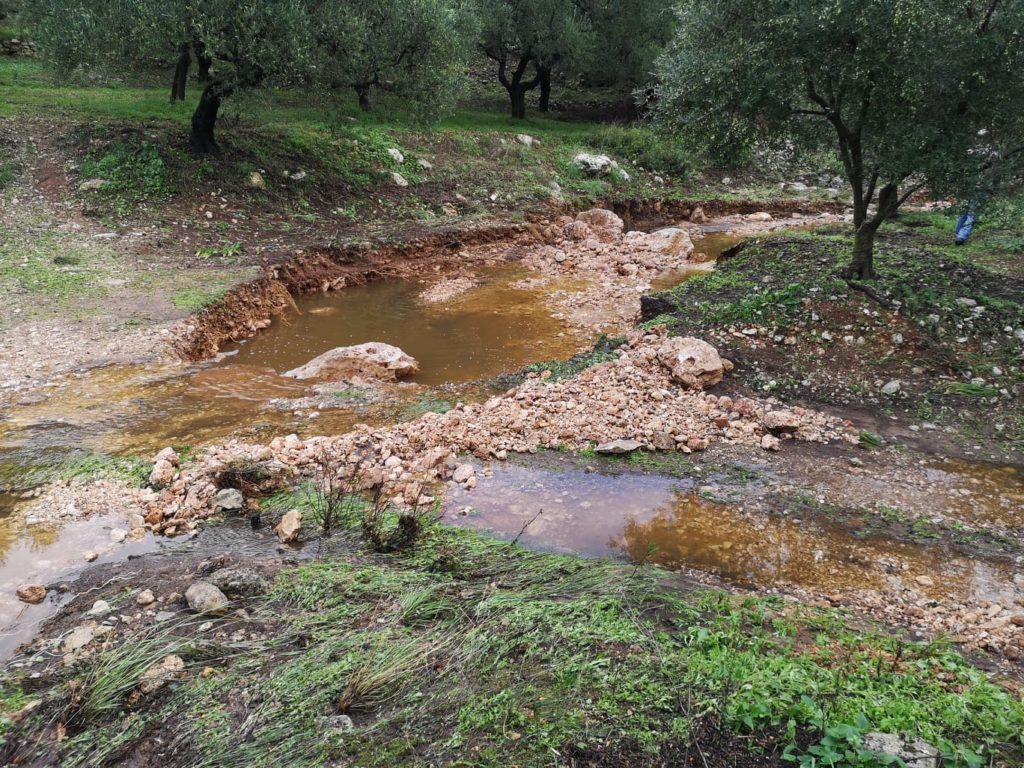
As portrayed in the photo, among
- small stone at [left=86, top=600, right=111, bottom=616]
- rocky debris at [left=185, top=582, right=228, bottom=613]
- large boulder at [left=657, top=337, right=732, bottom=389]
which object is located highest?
large boulder at [left=657, top=337, right=732, bottom=389]

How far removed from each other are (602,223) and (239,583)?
21.3m

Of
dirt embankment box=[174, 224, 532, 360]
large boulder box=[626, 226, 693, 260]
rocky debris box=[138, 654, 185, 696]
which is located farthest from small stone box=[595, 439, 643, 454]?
large boulder box=[626, 226, 693, 260]

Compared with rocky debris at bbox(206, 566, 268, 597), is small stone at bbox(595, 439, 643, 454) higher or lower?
higher

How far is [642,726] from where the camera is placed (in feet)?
14.1

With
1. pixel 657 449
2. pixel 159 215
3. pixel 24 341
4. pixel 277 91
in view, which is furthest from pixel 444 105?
pixel 657 449

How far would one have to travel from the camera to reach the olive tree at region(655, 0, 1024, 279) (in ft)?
34.3

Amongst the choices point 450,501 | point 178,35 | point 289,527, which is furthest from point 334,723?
point 178,35

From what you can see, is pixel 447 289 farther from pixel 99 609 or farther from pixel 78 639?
pixel 78 639

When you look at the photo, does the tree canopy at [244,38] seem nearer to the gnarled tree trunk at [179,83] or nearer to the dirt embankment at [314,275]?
the dirt embankment at [314,275]

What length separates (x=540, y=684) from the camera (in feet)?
15.4

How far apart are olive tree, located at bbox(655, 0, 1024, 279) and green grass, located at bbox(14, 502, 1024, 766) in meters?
9.19

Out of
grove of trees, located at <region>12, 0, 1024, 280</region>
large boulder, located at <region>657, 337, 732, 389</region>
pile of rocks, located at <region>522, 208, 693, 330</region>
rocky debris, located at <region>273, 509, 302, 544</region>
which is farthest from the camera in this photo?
pile of rocks, located at <region>522, 208, 693, 330</region>

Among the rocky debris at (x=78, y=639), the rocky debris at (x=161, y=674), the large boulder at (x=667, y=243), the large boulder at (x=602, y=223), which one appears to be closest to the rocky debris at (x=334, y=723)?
the rocky debris at (x=161, y=674)

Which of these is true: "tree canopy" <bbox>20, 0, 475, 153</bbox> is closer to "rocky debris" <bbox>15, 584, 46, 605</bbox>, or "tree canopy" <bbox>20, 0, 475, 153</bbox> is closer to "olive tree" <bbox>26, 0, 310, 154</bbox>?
"olive tree" <bbox>26, 0, 310, 154</bbox>
